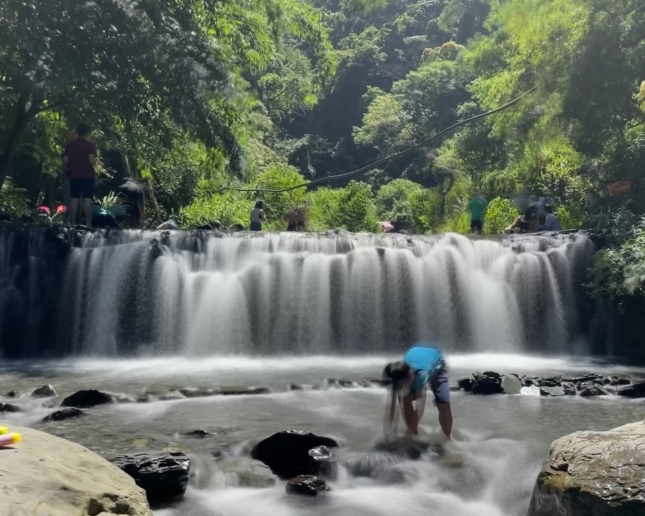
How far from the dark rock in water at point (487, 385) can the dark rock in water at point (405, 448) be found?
334 centimetres

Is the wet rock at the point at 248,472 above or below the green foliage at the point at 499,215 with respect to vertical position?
below

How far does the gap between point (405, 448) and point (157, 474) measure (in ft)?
7.40

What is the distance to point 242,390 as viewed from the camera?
9953 mm

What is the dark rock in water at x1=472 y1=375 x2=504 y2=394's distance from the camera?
1010 cm

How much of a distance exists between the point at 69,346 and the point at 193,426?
6.72 metres

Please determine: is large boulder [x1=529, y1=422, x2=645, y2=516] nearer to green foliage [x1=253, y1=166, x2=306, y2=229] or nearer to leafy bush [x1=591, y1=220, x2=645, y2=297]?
leafy bush [x1=591, y1=220, x2=645, y2=297]

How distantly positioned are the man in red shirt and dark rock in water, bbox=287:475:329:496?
924 centimetres

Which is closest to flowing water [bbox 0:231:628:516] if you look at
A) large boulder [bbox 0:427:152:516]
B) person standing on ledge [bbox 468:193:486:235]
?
person standing on ledge [bbox 468:193:486:235]

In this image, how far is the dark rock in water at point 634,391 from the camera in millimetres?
9981

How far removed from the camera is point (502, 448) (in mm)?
6973

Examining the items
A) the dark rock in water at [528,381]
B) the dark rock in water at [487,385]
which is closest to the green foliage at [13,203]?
the dark rock in water at [487,385]

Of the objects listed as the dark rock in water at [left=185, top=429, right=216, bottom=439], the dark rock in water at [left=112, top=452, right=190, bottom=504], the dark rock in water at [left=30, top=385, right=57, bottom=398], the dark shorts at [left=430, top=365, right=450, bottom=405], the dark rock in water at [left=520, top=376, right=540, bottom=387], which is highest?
the dark shorts at [left=430, top=365, right=450, bottom=405]

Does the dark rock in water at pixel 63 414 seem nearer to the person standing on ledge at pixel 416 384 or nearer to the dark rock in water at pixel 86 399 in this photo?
the dark rock in water at pixel 86 399

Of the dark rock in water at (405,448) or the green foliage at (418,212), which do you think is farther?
the green foliage at (418,212)
